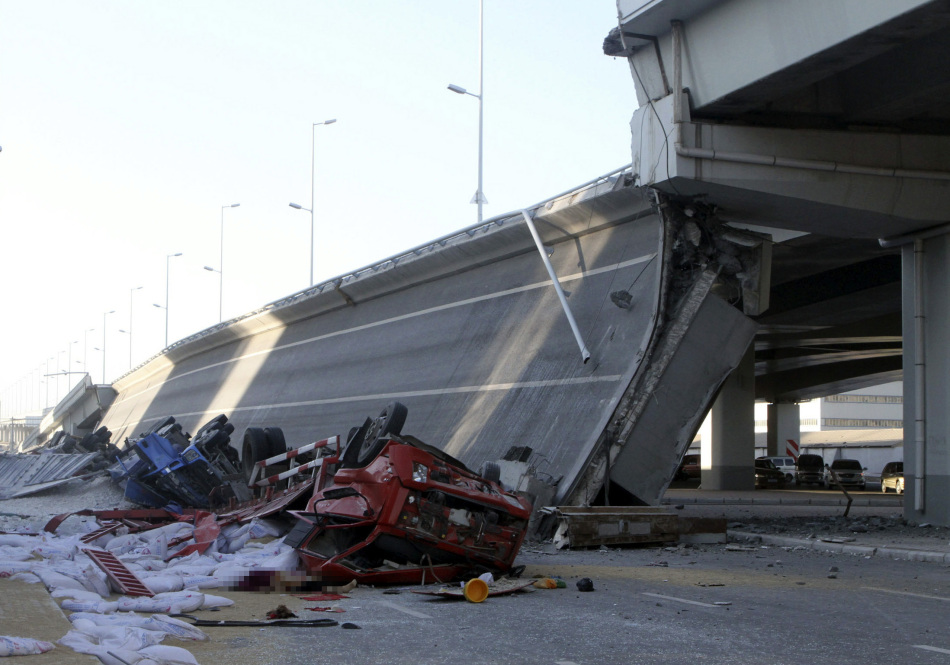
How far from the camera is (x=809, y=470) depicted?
51.3 meters

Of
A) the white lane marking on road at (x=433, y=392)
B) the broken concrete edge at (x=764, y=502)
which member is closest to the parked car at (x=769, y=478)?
the broken concrete edge at (x=764, y=502)

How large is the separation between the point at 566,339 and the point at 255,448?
7050mm

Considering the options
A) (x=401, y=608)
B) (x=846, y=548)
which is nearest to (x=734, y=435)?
(x=846, y=548)

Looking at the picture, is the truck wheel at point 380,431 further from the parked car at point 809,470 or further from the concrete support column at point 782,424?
the concrete support column at point 782,424

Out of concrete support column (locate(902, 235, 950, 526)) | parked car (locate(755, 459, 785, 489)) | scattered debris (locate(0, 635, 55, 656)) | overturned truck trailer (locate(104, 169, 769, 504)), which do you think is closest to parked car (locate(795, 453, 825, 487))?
parked car (locate(755, 459, 785, 489))

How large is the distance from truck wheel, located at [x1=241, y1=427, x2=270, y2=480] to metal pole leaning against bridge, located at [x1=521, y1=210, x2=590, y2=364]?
22.3 ft

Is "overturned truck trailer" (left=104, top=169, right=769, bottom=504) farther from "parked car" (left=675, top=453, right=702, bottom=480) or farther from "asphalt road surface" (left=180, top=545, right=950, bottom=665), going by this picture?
"parked car" (left=675, top=453, right=702, bottom=480)

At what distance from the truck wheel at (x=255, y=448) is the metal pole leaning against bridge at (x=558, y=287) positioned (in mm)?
6808

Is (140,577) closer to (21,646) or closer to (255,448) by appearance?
(21,646)

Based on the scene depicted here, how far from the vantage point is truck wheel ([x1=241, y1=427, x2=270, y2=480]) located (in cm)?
2028

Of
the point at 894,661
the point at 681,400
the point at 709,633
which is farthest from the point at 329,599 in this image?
the point at 681,400

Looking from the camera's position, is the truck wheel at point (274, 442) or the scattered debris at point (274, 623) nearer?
the scattered debris at point (274, 623)

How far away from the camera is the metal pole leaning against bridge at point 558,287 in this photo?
67.1 feet

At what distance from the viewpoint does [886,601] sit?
980 cm
